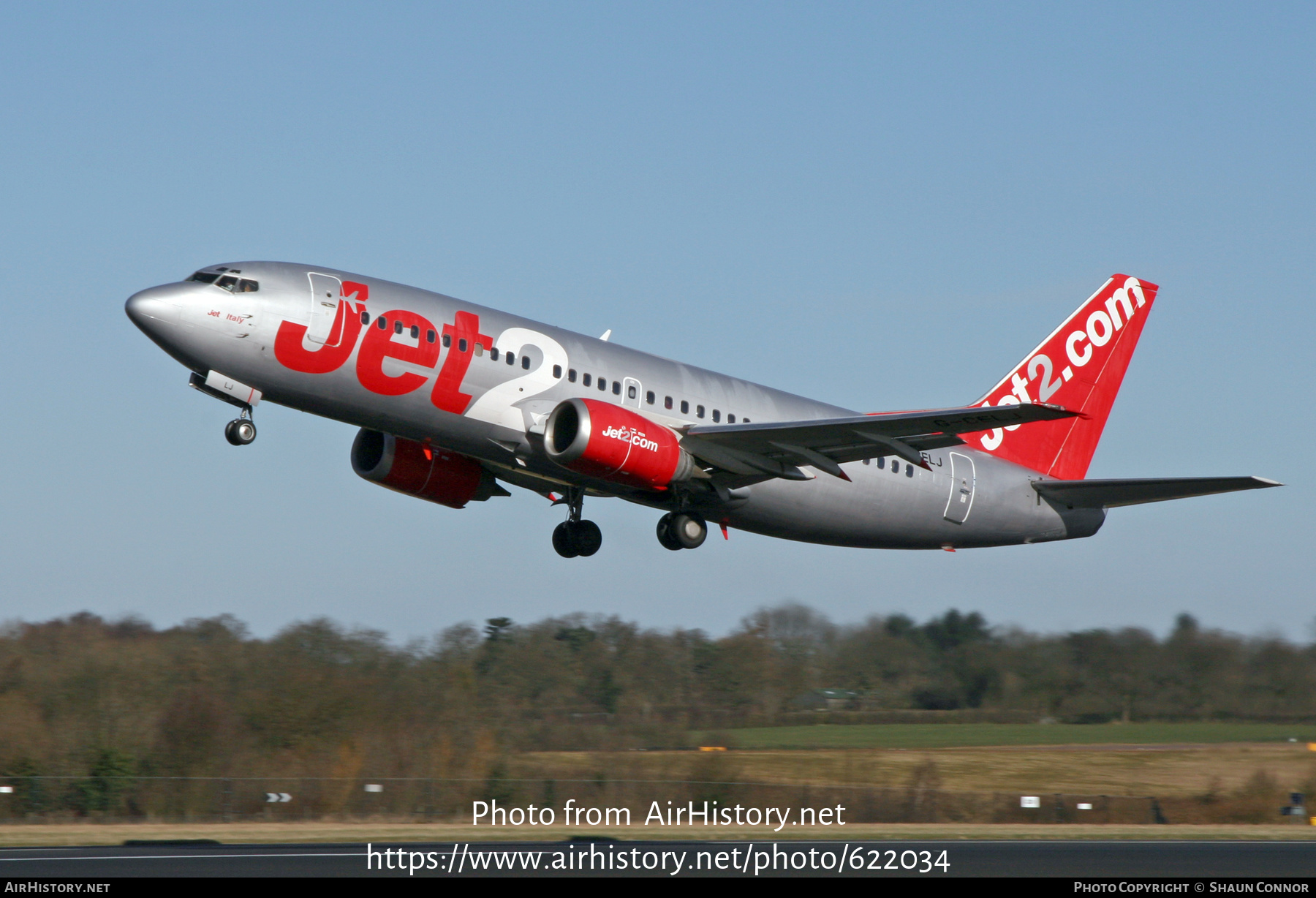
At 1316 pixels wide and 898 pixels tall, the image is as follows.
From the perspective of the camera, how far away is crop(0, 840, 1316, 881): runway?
21641 mm

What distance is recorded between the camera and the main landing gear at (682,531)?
29.9 metres

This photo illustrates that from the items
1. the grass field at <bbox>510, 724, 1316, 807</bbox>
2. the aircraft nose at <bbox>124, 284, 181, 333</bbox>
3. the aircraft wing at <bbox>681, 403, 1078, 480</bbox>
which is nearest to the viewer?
the aircraft nose at <bbox>124, 284, 181, 333</bbox>

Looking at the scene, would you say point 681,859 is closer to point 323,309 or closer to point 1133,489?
point 323,309

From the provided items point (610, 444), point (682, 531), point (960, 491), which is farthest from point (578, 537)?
point (960, 491)

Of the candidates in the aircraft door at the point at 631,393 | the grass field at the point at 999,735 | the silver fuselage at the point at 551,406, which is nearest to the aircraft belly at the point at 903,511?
the silver fuselage at the point at 551,406

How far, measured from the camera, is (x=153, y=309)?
2480 cm

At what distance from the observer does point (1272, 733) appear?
42.5m

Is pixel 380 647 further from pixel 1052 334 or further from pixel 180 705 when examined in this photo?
pixel 1052 334

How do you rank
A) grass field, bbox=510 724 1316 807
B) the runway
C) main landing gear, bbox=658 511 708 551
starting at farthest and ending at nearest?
grass field, bbox=510 724 1316 807 < main landing gear, bbox=658 511 708 551 < the runway

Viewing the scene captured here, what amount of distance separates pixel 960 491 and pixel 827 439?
5.92 metres

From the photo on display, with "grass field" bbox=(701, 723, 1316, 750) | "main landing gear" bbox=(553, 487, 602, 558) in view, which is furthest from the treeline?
"main landing gear" bbox=(553, 487, 602, 558)

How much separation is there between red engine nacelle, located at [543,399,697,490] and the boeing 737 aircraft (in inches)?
1.6

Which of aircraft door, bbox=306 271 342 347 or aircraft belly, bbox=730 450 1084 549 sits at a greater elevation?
aircraft door, bbox=306 271 342 347
